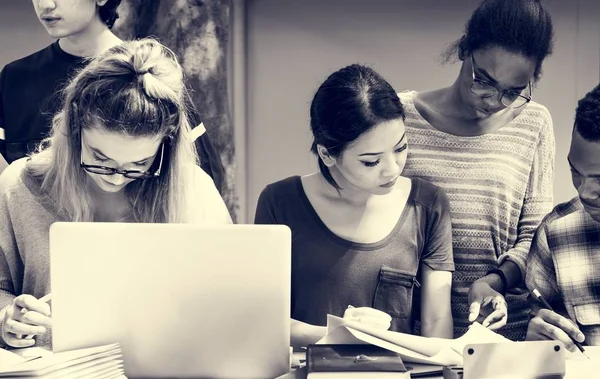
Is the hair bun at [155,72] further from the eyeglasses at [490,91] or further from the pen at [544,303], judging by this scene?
the pen at [544,303]

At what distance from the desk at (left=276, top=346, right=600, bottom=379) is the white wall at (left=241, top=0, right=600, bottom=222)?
214 cm

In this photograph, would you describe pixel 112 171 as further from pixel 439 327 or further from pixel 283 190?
pixel 439 327

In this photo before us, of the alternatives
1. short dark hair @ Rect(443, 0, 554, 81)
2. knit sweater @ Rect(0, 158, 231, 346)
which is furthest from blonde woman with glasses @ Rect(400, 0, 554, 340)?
knit sweater @ Rect(0, 158, 231, 346)

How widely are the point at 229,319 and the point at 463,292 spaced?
94 cm

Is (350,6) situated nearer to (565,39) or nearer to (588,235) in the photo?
(565,39)

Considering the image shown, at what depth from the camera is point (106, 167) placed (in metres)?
1.92

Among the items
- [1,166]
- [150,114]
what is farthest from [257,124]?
[150,114]

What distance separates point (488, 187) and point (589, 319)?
452 millimetres

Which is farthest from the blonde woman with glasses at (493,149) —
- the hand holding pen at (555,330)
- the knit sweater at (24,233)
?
the knit sweater at (24,233)

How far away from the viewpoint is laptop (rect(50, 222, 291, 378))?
1.52 metres

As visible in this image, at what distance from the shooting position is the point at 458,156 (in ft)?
7.45

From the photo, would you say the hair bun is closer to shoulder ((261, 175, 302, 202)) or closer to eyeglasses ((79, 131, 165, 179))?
eyeglasses ((79, 131, 165, 179))

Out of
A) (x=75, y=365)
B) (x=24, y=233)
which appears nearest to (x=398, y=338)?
(x=75, y=365)

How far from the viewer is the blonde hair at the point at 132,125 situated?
193cm
